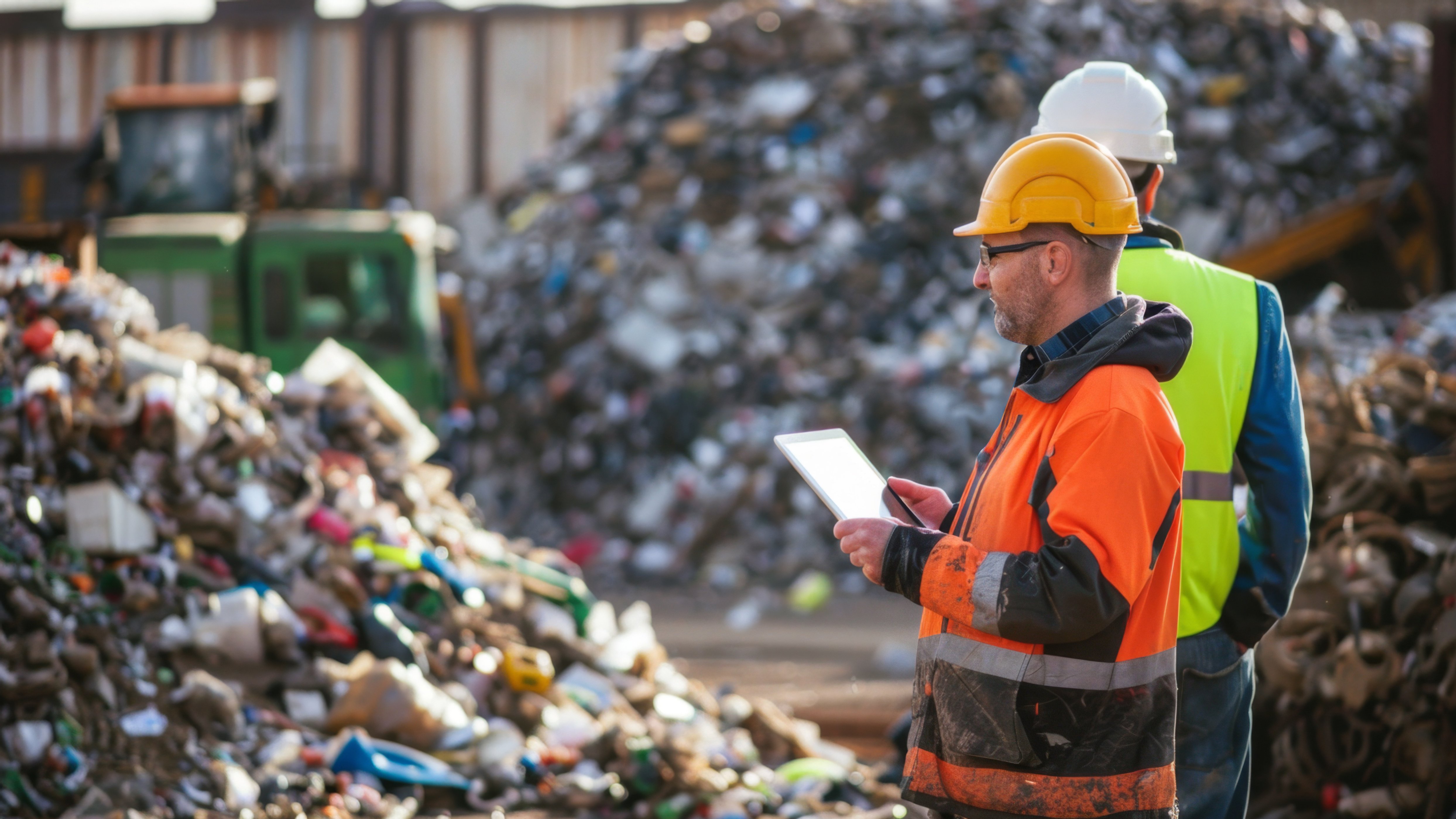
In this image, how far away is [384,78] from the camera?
50.9 ft

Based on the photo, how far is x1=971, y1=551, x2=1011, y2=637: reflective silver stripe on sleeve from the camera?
1.64 meters

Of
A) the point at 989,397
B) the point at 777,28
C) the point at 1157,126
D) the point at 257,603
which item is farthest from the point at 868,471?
the point at 777,28

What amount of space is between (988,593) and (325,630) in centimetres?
323

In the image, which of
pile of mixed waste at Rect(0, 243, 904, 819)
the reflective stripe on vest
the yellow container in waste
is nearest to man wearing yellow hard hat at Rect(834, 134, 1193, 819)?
the reflective stripe on vest

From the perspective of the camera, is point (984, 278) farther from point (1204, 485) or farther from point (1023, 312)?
point (1204, 485)

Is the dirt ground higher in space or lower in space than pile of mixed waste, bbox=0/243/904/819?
lower

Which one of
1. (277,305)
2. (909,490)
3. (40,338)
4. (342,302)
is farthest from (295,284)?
(909,490)

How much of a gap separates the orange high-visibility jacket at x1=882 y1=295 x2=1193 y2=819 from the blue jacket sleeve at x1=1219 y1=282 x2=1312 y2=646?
1.97 feet

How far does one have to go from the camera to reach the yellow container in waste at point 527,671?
4.51 meters

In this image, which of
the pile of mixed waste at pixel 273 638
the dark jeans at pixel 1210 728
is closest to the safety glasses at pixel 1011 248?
the dark jeans at pixel 1210 728

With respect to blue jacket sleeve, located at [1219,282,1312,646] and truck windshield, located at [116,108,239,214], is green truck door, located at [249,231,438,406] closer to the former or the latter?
truck windshield, located at [116,108,239,214]

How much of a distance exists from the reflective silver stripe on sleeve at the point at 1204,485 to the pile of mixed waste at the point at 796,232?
20.2 ft

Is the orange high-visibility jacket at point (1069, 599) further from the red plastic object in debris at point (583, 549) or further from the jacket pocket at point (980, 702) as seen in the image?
the red plastic object in debris at point (583, 549)

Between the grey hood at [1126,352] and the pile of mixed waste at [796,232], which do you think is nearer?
the grey hood at [1126,352]
